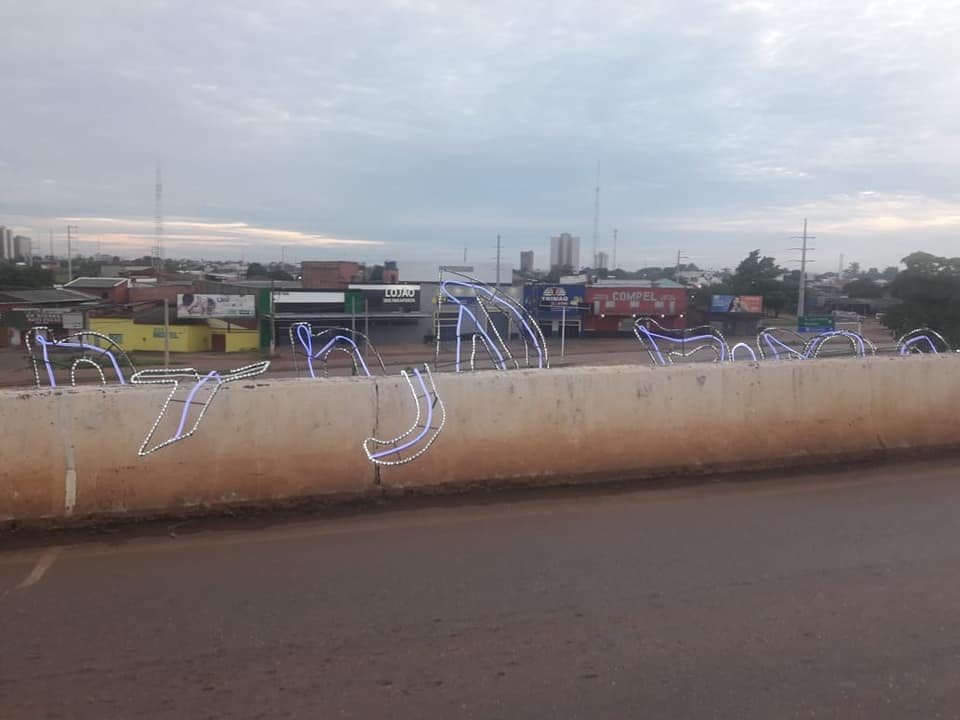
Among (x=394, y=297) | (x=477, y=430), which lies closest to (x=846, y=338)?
(x=477, y=430)

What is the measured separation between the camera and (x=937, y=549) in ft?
16.9

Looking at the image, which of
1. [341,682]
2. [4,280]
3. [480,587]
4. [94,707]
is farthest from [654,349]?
[4,280]

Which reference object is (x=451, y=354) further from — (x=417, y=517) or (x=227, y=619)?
(x=227, y=619)

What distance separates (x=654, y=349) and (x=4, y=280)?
52.1m

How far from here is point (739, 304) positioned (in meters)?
48.2

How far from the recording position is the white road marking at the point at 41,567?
171 inches

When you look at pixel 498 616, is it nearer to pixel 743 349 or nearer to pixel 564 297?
pixel 743 349

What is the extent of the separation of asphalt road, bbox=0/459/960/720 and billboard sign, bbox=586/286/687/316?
4715 centimetres

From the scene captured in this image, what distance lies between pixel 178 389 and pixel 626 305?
5000cm

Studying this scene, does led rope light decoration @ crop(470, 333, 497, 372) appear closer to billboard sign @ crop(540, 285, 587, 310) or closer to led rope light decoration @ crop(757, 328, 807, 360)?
led rope light decoration @ crop(757, 328, 807, 360)

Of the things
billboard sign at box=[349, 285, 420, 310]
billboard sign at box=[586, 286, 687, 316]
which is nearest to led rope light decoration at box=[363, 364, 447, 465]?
billboard sign at box=[349, 285, 420, 310]

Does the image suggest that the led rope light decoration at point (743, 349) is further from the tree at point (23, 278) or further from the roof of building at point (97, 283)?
the roof of building at point (97, 283)

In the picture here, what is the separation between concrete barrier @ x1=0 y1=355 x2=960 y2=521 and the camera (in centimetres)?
525

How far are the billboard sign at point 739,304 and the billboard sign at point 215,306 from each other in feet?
93.3
